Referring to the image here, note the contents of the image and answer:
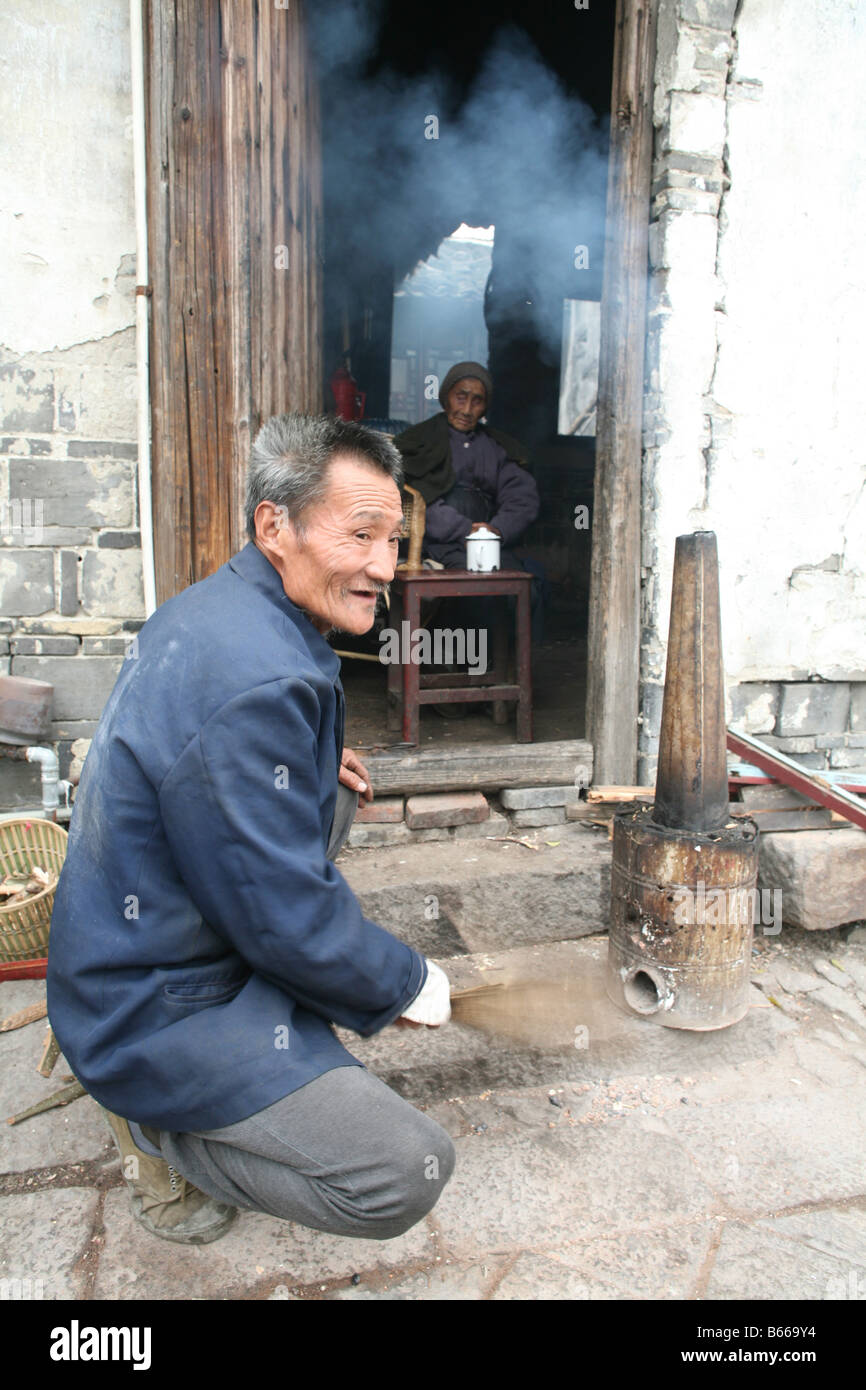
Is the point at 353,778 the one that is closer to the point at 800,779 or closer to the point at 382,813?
the point at 382,813

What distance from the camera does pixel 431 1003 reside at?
1999mm

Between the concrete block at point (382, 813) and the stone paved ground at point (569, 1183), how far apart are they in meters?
1.12

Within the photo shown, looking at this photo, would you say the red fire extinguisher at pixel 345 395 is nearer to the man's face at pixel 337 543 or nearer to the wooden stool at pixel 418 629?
the wooden stool at pixel 418 629

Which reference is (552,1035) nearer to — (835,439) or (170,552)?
(170,552)

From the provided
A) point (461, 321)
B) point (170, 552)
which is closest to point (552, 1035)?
point (170, 552)

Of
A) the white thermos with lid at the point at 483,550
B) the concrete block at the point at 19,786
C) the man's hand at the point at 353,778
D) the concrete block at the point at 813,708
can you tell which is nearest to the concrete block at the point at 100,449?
the concrete block at the point at 19,786

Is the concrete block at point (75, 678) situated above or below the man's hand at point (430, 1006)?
above

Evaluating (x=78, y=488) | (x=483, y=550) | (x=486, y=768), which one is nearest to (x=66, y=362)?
(x=78, y=488)

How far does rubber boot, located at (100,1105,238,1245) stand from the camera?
2119mm

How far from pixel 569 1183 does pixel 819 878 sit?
186cm

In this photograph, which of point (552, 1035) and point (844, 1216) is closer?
point (844, 1216)

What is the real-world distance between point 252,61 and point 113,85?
0.61m

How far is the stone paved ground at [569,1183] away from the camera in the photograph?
6.79 ft
